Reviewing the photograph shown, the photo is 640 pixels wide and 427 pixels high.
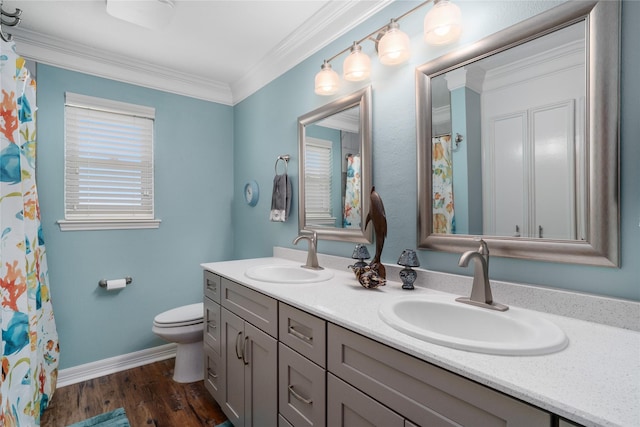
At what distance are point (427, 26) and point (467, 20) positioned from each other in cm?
16

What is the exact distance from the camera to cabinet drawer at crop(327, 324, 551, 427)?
2.15ft

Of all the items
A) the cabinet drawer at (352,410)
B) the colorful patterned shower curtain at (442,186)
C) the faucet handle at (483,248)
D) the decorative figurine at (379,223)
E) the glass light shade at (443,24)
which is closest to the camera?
the cabinet drawer at (352,410)

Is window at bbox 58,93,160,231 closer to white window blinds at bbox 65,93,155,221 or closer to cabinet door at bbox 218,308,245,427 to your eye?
white window blinds at bbox 65,93,155,221

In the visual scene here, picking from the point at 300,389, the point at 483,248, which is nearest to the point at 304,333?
the point at 300,389

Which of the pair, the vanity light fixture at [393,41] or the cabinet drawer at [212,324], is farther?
the cabinet drawer at [212,324]

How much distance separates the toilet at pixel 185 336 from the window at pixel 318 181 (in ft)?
3.75

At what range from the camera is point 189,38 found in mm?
2211

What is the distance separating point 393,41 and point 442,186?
696 mm

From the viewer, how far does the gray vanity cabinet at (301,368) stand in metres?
1.12

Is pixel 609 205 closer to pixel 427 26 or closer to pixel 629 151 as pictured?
pixel 629 151

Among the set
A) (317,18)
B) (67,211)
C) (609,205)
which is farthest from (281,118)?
(609,205)

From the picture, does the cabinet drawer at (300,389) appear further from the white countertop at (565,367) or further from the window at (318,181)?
the window at (318,181)

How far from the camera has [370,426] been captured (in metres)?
0.94

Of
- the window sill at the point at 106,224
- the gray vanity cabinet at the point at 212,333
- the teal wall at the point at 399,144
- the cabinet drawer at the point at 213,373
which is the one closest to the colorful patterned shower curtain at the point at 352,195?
the teal wall at the point at 399,144
